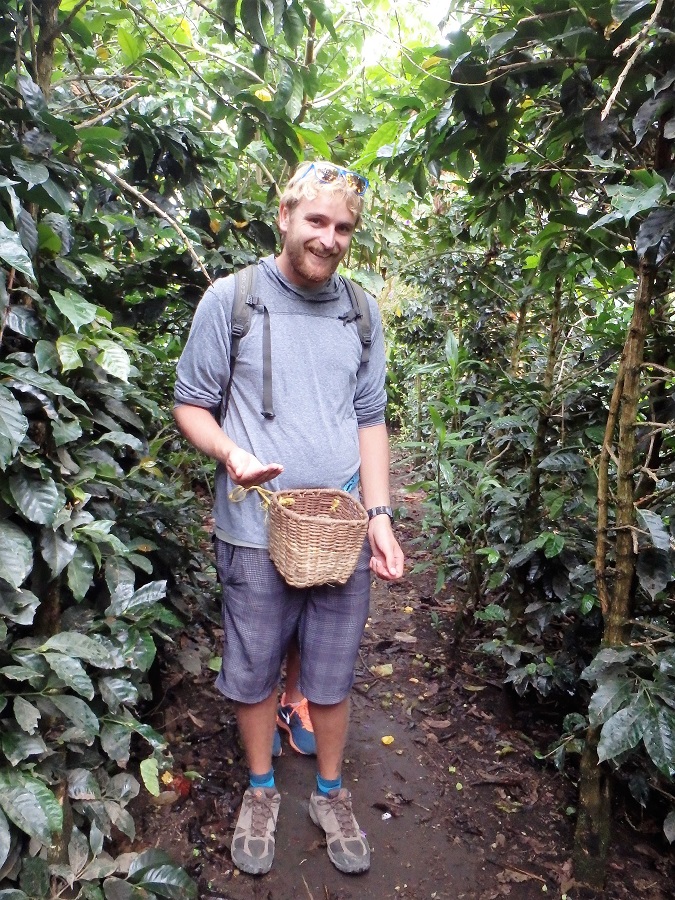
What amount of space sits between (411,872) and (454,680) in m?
1.00

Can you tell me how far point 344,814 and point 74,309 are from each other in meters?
1.66

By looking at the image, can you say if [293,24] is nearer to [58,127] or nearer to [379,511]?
[58,127]

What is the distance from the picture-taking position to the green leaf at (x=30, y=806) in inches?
44.3

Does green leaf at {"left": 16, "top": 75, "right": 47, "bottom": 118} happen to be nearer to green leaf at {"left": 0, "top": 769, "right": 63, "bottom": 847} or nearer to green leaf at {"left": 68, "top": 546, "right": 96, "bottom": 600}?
green leaf at {"left": 68, "top": 546, "right": 96, "bottom": 600}

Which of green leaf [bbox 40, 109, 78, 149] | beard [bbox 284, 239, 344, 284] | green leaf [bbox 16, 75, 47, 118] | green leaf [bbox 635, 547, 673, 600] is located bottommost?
green leaf [bbox 635, 547, 673, 600]

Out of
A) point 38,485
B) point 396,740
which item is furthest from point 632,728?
point 38,485

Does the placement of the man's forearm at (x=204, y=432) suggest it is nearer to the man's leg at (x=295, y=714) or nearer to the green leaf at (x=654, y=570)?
the man's leg at (x=295, y=714)

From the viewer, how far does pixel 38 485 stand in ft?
4.00

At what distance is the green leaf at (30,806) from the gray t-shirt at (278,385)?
711mm

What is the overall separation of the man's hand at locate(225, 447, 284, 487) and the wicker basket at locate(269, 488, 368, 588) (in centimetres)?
9

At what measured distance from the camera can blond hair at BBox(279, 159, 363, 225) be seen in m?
1.58

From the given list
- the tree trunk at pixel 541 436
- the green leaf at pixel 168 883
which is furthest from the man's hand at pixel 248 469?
the tree trunk at pixel 541 436

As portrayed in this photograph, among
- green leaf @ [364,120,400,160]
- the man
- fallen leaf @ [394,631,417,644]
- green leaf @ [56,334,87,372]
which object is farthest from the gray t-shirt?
fallen leaf @ [394,631,417,644]

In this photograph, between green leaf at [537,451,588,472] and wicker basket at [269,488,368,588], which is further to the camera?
green leaf at [537,451,588,472]
